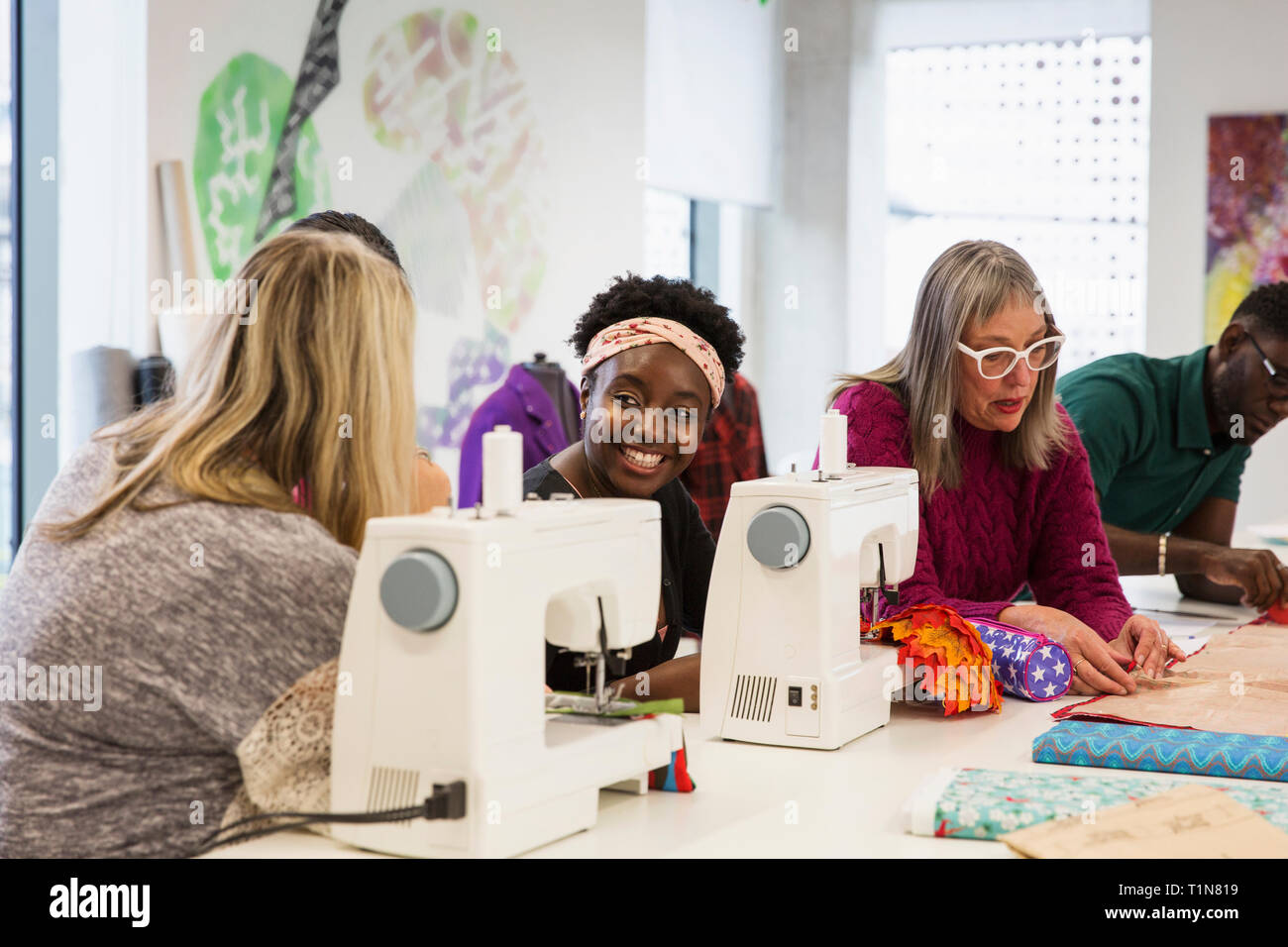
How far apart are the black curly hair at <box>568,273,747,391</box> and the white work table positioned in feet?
2.31

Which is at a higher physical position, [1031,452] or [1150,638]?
[1031,452]

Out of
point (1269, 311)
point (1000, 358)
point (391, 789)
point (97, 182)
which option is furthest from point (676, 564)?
point (97, 182)

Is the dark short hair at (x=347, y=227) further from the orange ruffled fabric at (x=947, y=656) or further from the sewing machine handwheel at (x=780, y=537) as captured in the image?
the orange ruffled fabric at (x=947, y=656)

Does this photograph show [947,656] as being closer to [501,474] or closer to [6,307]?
[501,474]

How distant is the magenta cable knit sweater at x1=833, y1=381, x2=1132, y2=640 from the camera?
2285 millimetres

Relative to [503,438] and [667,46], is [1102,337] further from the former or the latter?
[503,438]

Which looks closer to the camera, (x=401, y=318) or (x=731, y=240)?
(x=401, y=318)

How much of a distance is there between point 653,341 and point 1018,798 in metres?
0.97

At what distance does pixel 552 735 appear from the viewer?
1391 mm

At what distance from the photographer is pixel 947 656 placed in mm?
1911

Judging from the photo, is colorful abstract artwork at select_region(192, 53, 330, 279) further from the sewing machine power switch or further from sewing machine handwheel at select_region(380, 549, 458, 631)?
sewing machine handwheel at select_region(380, 549, 458, 631)

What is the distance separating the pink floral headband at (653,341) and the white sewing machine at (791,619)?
14.5 inches

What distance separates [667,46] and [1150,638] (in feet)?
14.4

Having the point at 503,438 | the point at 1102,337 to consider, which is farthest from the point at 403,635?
the point at 1102,337
